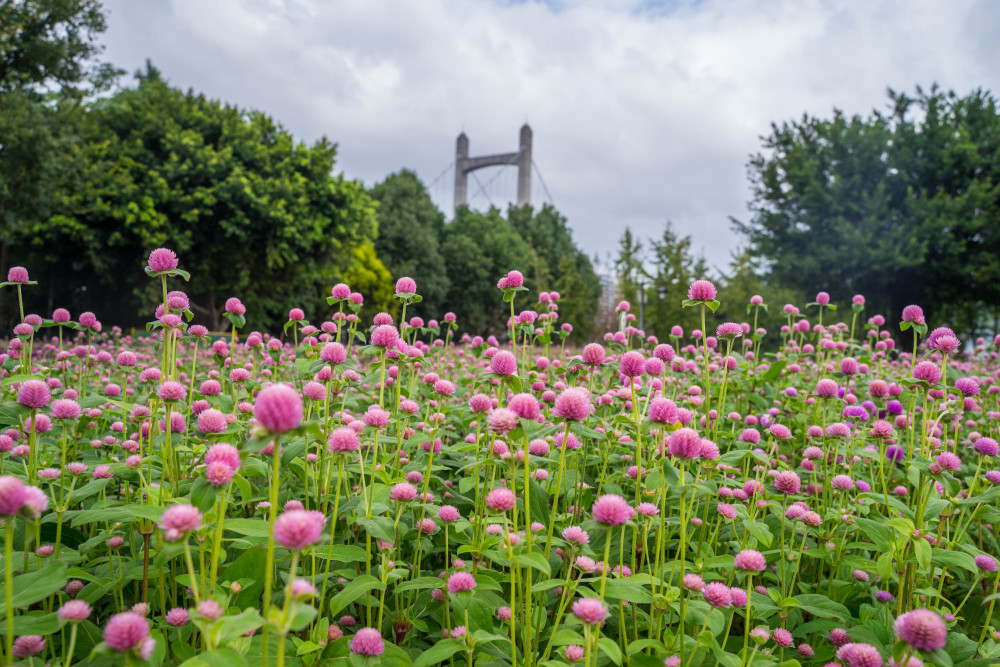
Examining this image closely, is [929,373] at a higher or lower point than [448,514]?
higher

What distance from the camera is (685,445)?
1.43 metres

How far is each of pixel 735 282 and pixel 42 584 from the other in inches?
711

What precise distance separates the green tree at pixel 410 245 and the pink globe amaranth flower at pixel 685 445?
82.0 feet

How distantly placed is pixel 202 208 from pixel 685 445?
18152mm

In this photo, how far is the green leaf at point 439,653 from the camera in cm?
128

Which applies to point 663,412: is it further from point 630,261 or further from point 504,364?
point 630,261

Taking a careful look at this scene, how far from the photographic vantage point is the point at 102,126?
1717 cm

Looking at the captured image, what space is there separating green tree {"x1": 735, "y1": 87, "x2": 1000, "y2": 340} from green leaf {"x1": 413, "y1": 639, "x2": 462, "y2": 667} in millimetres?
22440

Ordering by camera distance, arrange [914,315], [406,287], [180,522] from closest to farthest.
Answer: [180,522], [406,287], [914,315]

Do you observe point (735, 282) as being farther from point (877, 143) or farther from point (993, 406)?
point (993, 406)

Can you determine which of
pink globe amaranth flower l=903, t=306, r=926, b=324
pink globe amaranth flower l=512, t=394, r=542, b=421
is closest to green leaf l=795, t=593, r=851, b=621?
pink globe amaranth flower l=512, t=394, r=542, b=421

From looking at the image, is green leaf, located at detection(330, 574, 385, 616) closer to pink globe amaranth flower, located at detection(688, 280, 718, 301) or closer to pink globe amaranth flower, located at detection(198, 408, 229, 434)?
pink globe amaranth flower, located at detection(198, 408, 229, 434)

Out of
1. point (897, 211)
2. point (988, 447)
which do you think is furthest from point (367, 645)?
point (897, 211)

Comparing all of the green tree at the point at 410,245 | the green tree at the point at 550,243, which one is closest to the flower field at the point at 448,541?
the green tree at the point at 410,245
